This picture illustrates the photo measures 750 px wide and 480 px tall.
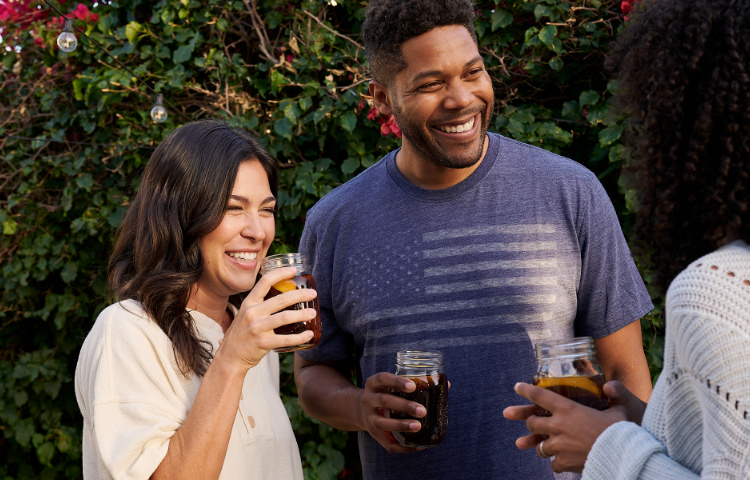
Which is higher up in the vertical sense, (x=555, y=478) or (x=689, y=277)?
(x=689, y=277)

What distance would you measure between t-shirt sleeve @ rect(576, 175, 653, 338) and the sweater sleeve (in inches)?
36.6

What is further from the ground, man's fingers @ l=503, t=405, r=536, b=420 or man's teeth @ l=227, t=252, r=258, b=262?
man's teeth @ l=227, t=252, r=258, b=262

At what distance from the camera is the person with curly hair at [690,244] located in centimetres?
109

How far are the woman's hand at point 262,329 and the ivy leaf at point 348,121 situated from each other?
1.77 meters

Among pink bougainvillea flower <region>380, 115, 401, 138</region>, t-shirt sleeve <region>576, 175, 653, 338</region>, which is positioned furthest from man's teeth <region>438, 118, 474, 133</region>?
pink bougainvillea flower <region>380, 115, 401, 138</region>

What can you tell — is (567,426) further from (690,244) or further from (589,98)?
(589,98)

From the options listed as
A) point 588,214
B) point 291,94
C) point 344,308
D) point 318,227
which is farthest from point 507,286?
point 291,94

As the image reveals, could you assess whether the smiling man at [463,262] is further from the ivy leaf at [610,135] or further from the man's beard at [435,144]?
the ivy leaf at [610,135]

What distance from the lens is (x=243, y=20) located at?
415cm

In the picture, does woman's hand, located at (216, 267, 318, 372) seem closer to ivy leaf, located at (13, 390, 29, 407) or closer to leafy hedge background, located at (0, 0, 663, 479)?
leafy hedge background, located at (0, 0, 663, 479)

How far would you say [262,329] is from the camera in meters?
1.81

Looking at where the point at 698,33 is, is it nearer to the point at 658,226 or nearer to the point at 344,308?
the point at 658,226

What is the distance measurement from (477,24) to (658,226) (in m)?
2.30

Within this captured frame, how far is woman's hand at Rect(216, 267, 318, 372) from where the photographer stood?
5.97 feet
